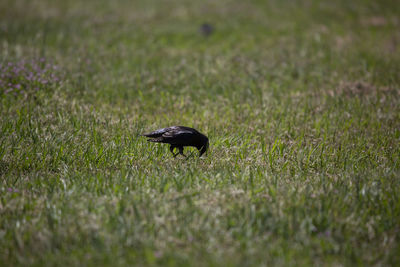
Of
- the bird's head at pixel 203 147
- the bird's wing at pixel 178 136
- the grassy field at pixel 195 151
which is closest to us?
the grassy field at pixel 195 151

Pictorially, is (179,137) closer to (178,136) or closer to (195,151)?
(178,136)

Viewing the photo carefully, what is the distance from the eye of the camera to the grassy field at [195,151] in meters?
3.47

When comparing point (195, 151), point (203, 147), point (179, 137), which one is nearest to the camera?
point (179, 137)

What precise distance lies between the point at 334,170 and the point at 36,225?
389 centimetres

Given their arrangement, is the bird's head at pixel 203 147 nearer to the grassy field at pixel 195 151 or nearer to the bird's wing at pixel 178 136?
the grassy field at pixel 195 151

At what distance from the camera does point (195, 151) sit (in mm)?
5938

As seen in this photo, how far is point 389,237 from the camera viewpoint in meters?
3.65

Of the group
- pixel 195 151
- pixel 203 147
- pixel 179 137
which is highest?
pixel 179 137

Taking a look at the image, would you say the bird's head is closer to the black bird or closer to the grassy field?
the black bird

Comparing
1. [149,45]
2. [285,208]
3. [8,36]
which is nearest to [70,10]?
[8,36]

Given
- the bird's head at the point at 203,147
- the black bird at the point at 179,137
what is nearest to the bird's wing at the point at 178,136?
the black bird at the point at 179,137

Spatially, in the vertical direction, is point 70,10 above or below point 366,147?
above

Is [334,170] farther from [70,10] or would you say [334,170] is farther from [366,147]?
[70,10]

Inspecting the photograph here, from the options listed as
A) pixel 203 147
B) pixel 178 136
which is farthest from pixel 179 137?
pixel 203 147
